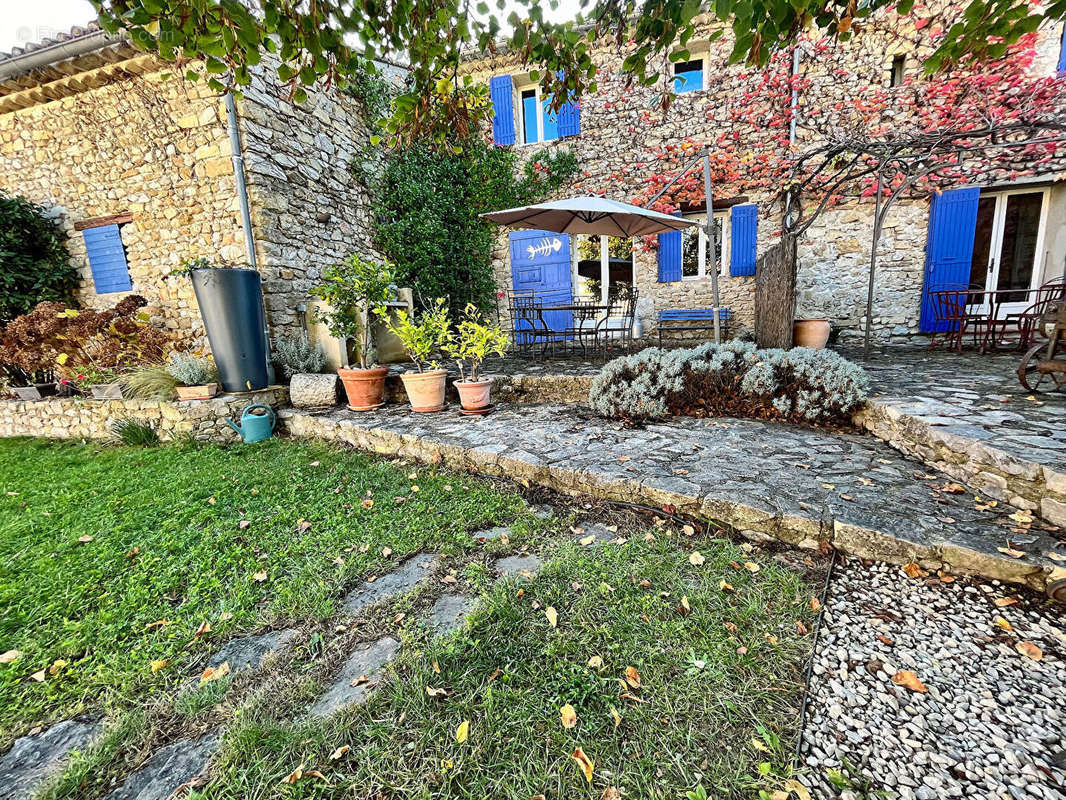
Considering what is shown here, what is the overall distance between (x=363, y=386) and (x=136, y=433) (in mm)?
2389

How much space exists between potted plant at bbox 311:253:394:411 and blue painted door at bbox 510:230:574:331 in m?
3.93

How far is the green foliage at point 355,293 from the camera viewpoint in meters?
4.32

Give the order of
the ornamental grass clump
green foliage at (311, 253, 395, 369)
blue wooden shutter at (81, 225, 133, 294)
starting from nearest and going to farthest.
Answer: the ornamental grass clump < green foliage at (311, 253, 395, 369) < blue wooden shutter at (81, 225, 133, 294)

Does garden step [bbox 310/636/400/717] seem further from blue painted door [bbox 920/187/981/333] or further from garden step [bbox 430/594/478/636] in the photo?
blue painted door [bbox 920/187/981/333]

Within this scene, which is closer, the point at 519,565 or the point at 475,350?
the point at 519,565

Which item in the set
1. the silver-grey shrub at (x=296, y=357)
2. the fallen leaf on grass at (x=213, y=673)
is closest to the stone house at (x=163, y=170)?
the silver-grey shrub at (x=296, y=357)

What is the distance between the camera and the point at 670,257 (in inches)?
299

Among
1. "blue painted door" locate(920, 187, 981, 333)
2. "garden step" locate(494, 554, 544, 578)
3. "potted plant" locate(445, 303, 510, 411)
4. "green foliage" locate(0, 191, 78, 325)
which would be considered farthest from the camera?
"blue painted door" locate(920, 187, 981, 333)

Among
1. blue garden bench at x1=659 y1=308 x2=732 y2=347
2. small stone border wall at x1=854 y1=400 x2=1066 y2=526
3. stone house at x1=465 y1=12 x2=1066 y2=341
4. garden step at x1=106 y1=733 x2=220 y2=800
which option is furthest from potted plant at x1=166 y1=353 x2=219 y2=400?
blue garden bench at x1=659 y1=308 x2=732 y2=347

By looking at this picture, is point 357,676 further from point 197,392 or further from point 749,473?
point 197,392

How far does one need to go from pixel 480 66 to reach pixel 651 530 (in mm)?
9332

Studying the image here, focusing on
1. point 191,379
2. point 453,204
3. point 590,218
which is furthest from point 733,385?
point 453,204

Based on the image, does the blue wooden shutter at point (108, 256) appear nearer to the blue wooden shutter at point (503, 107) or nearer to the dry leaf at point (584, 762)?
the blue wooden shutter at point (503, 107)

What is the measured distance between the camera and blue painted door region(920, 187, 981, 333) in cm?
639
